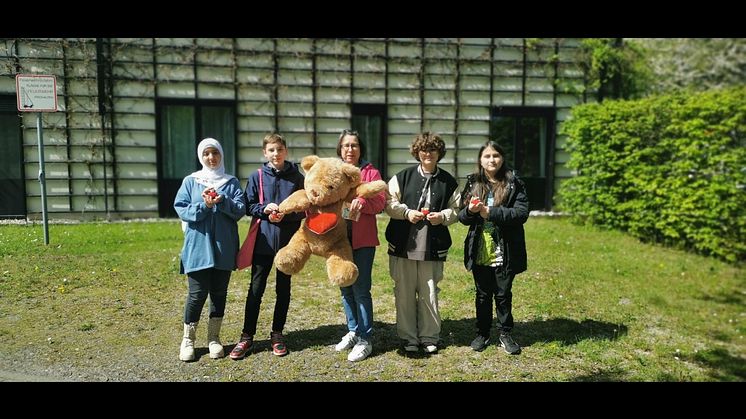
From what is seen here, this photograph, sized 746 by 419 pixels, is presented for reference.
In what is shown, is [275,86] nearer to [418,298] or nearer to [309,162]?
[309,162]

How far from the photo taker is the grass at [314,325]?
135 inches

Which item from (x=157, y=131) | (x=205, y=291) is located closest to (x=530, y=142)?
(x=157, y=131)

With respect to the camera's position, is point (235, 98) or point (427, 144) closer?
point (427, 144)

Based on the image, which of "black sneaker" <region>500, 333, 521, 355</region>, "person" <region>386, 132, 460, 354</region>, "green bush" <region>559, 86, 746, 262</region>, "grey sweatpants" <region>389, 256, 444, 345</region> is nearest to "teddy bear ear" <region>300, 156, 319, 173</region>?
"person" <region>386, 132, 460, 354</region>

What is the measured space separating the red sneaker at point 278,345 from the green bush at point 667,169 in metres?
3.62

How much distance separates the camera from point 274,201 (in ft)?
11.7

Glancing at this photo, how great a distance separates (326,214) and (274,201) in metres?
0.42

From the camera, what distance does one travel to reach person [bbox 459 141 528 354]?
3.63 meters

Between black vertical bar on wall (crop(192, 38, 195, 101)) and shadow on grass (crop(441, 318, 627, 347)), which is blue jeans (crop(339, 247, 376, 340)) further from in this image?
black vertical bar on wall (crop(192, 38, 195, 101))

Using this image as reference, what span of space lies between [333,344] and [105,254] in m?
2.11

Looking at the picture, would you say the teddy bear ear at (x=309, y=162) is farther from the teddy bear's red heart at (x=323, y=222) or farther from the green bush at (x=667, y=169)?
the green bush at (x=667, y=169)

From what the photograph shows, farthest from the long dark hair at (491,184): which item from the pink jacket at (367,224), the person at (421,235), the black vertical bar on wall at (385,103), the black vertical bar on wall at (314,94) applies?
the black vertical bar on wall at (314,94)
